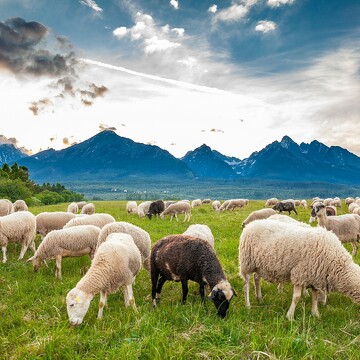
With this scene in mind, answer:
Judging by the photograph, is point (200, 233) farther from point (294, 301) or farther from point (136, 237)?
point (294, 301)

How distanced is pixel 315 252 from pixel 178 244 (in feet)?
10.8

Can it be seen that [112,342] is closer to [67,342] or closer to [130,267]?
[67,342]

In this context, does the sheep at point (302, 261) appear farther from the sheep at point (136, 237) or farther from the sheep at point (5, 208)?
the sheep at point (5, 208)

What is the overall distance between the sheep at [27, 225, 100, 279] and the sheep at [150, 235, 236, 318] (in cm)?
395

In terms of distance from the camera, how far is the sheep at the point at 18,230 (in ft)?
40.7

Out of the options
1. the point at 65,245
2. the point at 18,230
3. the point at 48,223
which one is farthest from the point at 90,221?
the point at 48,223

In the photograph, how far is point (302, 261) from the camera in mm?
6973

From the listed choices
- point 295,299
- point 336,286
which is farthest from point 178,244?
point 336,286

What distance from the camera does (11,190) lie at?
55.9 meters

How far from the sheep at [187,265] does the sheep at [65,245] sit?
3.95 meters

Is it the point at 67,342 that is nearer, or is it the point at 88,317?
the point at 67,342

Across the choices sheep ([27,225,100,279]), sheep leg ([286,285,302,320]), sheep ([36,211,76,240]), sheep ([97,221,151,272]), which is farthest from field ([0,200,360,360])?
sheep ([36,211,76,240])

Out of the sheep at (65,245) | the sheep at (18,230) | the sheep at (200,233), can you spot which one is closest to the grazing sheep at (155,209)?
the sheep at (18,230)

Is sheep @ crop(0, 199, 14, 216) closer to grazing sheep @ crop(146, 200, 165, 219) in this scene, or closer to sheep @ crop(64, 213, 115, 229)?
sheep @ crop(64, 213, 115, 229)
